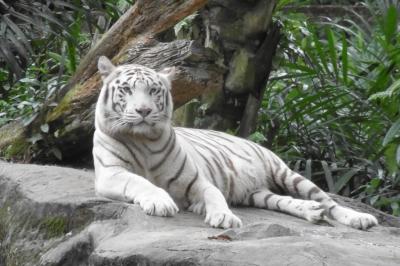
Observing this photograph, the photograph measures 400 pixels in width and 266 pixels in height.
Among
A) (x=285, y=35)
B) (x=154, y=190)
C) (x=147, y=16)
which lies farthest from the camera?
(x=285, y=35)

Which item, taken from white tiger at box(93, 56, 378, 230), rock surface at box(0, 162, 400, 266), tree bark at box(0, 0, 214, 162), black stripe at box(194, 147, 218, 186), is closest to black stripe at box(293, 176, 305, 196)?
white tiger at box(93, 56, 378, 230)

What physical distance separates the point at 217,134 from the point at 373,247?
7.20 ft

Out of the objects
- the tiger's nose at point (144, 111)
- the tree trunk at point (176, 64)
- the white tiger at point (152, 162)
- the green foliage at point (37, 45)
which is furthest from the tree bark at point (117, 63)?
the tiger's nose at point (144, 111)

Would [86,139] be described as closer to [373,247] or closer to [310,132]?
[310,132]

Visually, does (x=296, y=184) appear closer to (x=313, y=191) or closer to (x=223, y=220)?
(x=313, y=191)

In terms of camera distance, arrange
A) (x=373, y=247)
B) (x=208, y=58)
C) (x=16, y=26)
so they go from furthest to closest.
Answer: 1. (x=16, y=26)
2. (x=208, y=58)
3. (x=373, y=247)

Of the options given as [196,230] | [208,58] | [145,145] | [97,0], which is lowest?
[196,230]

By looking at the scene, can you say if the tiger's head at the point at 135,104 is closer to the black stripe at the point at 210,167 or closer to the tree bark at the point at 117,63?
the black stripe at the point at 210,167

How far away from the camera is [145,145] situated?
480 centimetres

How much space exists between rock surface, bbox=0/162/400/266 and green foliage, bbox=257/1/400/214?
153 centimetres

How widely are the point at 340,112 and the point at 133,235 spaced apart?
408cm

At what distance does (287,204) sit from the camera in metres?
5.21

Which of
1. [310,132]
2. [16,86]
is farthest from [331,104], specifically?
[16,86]

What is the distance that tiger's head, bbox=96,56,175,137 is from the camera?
463 cm
